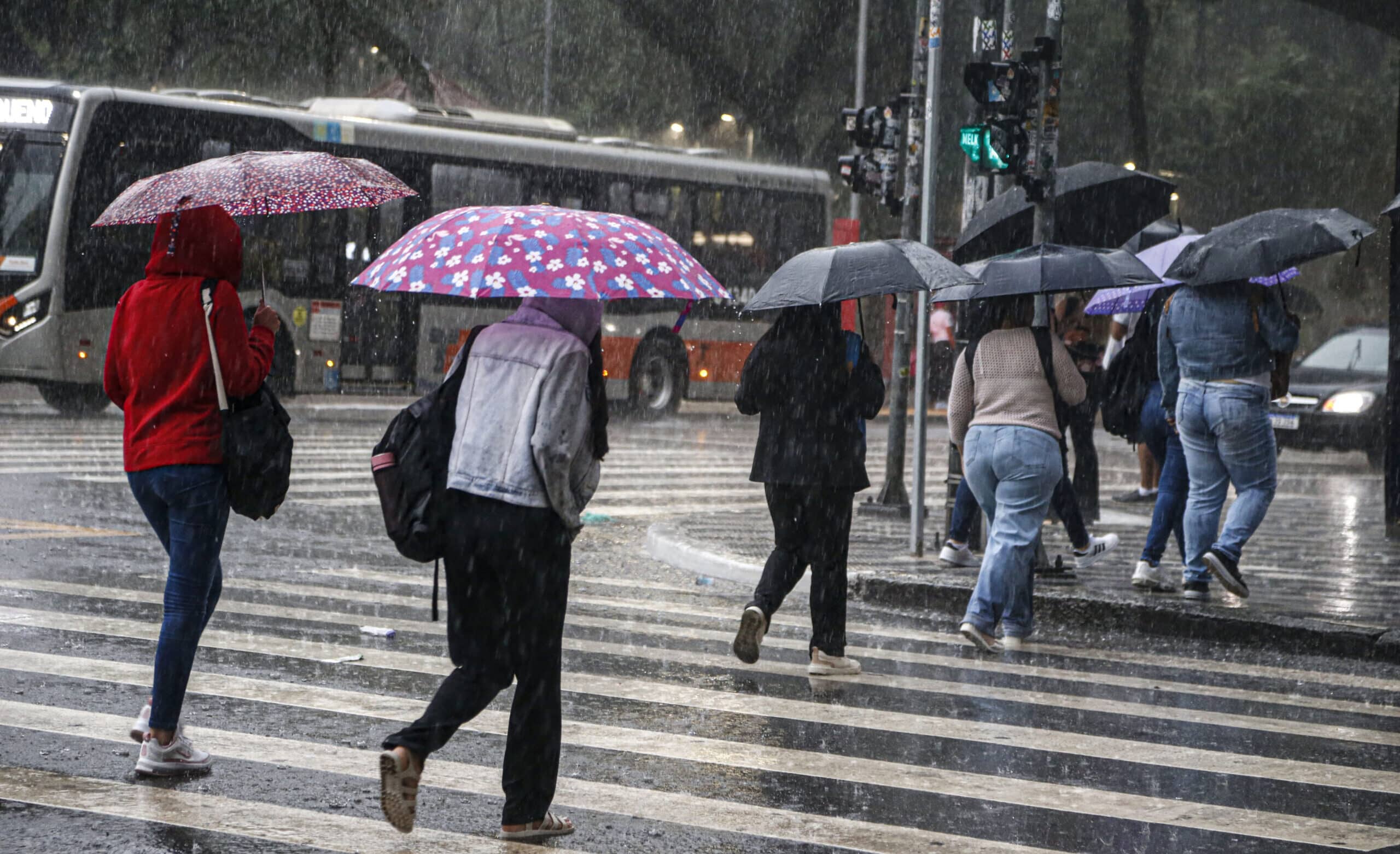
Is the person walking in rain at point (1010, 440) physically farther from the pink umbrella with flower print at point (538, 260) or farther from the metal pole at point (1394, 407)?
the metal pole at point (1394, 407)

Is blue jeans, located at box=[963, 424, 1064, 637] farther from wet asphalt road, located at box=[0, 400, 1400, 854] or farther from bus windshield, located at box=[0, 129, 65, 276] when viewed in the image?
bus windshield, located at box=[0, 129, 65, 276]

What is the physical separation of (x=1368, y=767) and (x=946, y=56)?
26.1 m

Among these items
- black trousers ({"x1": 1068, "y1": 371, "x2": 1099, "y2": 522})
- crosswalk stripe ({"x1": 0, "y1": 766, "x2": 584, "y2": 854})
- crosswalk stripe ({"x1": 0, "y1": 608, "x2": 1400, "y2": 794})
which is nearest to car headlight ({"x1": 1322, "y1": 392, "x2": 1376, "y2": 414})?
black trousers ({"x1": 1068, "y1": 371, "x2": 1099, "y2": 522})

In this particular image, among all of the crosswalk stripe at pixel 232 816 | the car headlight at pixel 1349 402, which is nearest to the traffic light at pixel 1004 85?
the crosswalk stripe at pixel 232 816

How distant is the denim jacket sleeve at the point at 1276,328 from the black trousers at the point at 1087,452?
3.36 m

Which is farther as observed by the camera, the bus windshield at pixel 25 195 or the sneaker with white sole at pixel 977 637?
the bus windshield at pixel 25 195

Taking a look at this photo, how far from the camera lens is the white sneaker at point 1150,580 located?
31.7 ft

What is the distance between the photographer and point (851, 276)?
7.30 metres

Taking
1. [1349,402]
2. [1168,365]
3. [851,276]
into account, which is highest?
[851,276]

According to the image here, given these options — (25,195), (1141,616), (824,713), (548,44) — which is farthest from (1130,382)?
(548,44)

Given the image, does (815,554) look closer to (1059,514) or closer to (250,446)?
(250,446)

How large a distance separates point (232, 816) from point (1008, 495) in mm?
4173

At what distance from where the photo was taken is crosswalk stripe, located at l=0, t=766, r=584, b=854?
4.80 m

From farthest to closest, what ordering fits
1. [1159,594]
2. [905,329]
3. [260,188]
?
[905,329], [1159,594], [260,188]
